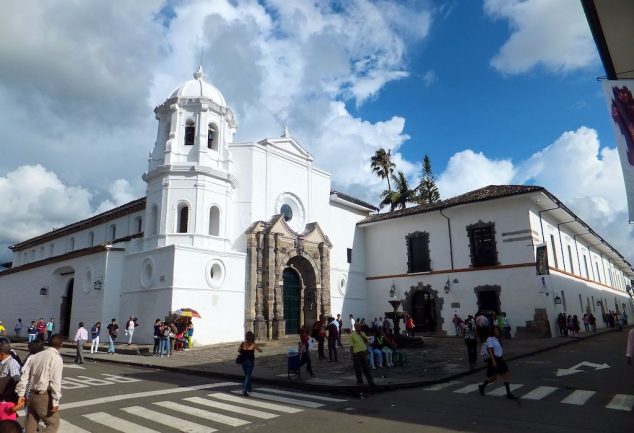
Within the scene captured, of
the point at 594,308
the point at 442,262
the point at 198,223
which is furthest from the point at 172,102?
the point at 594,308

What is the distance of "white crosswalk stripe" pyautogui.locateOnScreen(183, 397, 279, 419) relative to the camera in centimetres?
825

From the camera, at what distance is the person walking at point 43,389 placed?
5.77 m

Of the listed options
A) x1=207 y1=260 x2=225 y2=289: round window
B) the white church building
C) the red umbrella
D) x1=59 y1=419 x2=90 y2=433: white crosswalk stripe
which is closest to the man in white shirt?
x1=59 y1=419 x2=90 y2=433: white crosswalk stripe

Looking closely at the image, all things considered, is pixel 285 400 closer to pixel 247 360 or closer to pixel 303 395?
pixel 303 395

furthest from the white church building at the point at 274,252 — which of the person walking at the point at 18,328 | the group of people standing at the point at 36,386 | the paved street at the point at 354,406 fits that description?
the group of people standing at the point at 36,386

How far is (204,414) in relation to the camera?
27.3 ft

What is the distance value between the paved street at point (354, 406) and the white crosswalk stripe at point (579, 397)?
2cm

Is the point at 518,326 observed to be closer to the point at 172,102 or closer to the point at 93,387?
the point at 93,387

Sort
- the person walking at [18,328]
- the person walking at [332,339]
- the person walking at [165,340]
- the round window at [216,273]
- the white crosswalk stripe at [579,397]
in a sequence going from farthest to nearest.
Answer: the person walking at [18,328]
the round window at [216,273]
the person walking at [165,340]
the person walking at [332,339]
the white crosswalk stripe at [579,397]

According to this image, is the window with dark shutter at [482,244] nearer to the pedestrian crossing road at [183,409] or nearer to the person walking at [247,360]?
the pedestrian crossing road at [183,409]

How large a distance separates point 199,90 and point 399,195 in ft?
76.4

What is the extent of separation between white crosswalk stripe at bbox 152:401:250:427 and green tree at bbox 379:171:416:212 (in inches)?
1393

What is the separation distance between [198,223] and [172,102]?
7.97 meters

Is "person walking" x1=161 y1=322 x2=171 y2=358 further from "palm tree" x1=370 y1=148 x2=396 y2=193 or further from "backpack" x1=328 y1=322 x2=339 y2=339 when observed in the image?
"palm tree" x1=370 y1=148 x2=396 y2=193
